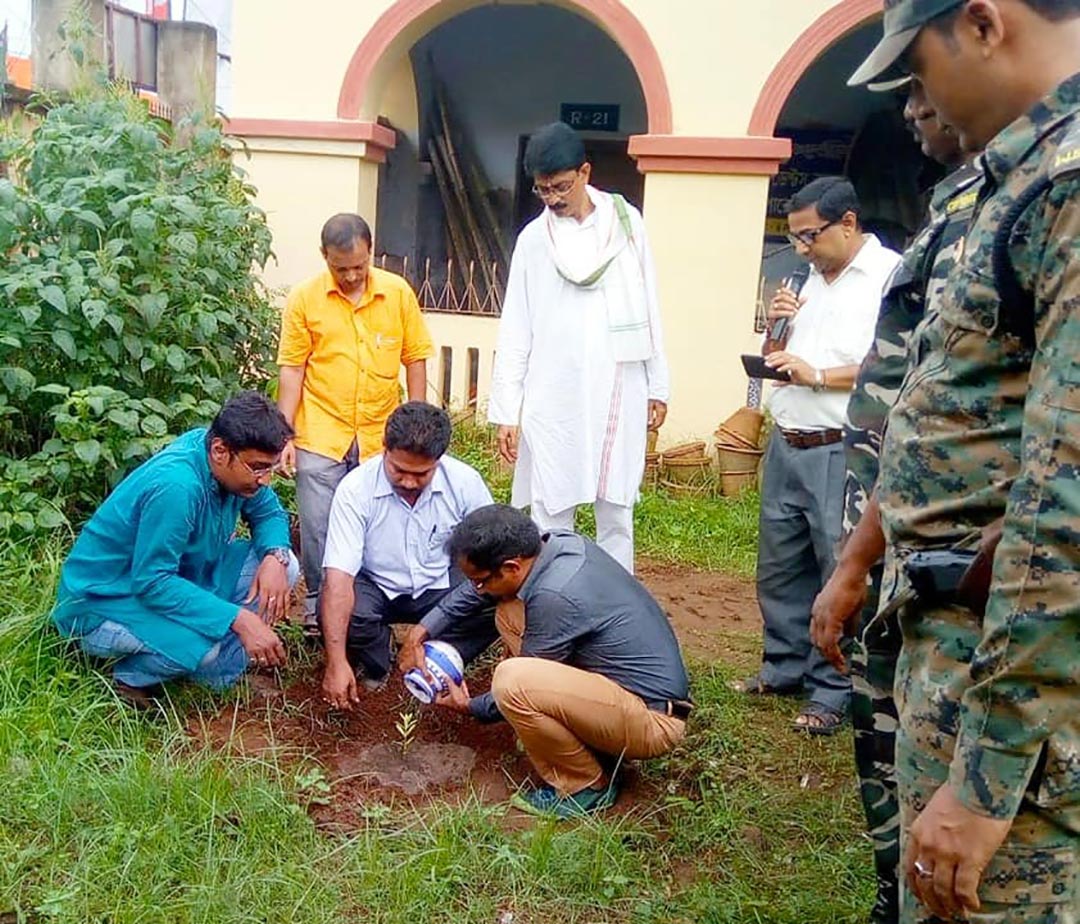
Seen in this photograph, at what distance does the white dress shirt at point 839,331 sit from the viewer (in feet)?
11.1

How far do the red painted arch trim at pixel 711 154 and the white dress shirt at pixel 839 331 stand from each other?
116 inches

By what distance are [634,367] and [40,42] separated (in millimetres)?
4010

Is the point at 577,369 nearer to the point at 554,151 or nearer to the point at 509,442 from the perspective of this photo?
the point at 509,442

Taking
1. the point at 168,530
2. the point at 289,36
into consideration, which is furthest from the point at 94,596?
the point at 289,36

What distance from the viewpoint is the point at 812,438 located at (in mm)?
3451

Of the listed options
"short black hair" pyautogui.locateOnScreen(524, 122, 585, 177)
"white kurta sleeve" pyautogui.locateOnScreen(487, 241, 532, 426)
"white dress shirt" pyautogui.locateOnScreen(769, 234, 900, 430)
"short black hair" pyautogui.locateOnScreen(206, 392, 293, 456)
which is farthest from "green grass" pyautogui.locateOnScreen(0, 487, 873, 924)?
"short black hair" pyautogui.locateOnScreen(524, 122, 585, 177)

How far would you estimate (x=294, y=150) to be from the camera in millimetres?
6730

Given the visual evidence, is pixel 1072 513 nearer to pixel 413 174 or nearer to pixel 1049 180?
pixel 1049 180

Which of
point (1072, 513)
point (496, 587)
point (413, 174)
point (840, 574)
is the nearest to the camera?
point (1072, 513)

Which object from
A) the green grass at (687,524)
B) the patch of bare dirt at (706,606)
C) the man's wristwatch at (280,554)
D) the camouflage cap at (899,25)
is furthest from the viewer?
the green grass at (687,524)

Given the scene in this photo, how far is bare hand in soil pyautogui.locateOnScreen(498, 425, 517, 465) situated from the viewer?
13.1 ft

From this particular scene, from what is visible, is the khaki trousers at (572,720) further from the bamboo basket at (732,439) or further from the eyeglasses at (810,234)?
the bamboo basket at (732,439)

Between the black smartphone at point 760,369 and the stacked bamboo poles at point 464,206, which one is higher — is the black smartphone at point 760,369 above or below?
below

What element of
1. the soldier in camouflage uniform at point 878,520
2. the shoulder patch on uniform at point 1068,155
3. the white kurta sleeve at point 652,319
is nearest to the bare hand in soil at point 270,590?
the white kurta sleeve at point 652,319
